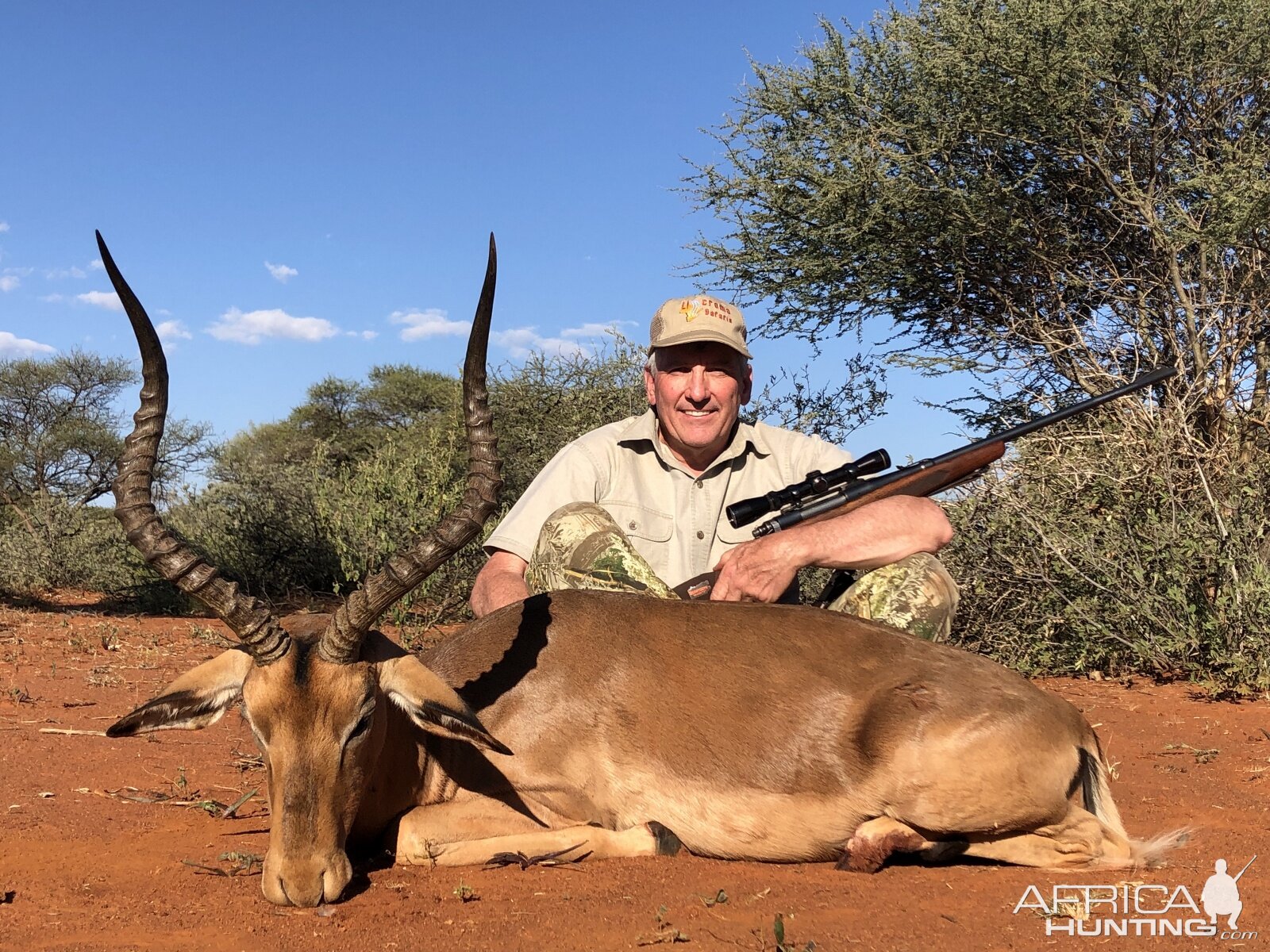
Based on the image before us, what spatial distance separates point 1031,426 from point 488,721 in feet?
12.9

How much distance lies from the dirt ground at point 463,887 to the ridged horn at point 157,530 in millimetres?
857

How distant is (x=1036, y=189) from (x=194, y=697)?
12.9m

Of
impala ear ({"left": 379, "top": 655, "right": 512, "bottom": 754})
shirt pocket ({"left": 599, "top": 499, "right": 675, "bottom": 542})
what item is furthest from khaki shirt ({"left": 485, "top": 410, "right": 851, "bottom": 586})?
impala ear ({"left": 379, "top": 655, "right": 512, "bottom": 754})

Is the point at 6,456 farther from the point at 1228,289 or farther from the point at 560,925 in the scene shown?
the point at 560,925

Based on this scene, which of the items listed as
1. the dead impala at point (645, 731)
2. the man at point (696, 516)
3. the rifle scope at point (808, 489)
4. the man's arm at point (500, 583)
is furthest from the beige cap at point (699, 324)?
the dead impala at point (645, 731)

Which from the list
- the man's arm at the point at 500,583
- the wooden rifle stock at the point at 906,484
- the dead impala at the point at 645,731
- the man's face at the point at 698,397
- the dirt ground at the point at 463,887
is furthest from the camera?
the man's face at the point at 698,397

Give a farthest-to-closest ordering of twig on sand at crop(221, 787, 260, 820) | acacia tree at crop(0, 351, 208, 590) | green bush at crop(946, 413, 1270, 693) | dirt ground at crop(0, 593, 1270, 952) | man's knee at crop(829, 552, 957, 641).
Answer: acacia tree at crop(0, 351, 208, 590) < green bush at crop(946, 413, 1270, 693) < man's knee at crop(829, 552, 957, 641) < twig on sand at crop(221, 787, 260, 820) < dirt ground at crop(0, 593, 1270, 952)

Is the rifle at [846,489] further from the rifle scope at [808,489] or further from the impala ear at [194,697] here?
the impala ear at [194,697]

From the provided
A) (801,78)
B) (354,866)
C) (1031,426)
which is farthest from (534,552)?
(801,78)

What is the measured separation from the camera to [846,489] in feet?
19.7

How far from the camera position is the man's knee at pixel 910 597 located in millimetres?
5613

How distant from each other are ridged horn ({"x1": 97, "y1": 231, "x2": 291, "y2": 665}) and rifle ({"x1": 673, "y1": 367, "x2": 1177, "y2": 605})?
249cm

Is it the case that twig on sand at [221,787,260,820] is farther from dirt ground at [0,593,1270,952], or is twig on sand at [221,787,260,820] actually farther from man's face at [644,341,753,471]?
man's face at [644,341,753,471]

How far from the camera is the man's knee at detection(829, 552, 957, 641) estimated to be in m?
5.61
